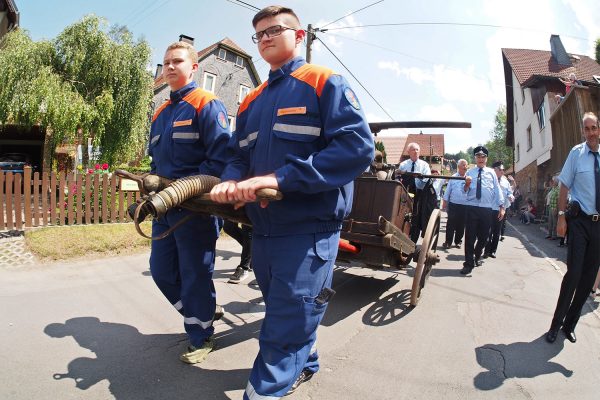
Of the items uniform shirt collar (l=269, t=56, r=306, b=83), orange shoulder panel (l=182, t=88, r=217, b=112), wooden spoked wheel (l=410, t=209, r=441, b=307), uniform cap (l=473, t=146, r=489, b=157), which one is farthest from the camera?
uniform cap (l=473, t=146, r=489, b=157)

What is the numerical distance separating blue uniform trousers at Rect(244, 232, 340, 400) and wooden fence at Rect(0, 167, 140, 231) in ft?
21.8

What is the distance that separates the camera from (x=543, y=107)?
2242 centimetres

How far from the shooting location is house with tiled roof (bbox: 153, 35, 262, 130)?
96.0 ft

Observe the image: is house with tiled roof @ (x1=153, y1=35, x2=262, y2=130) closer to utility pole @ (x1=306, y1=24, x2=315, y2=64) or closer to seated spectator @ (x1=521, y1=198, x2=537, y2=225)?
utility pole @ (x1=306, y1=24, x2=315, y2=64)

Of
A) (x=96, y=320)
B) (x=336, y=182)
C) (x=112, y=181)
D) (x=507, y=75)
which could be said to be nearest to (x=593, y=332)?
(x=336, y=182)

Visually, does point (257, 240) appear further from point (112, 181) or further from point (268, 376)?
point (112, 181)

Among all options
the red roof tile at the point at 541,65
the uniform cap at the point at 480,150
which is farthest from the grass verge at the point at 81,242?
the red roof tile at the point at 541,65

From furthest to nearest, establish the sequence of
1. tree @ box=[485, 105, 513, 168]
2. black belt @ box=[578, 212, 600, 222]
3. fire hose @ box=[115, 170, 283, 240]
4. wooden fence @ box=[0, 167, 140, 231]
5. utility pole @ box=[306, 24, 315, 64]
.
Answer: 1. tree @ box=[485, 105, 513, 168]
2. utility pole @ box=[306, 24, 315, 64]
3. wooden fence @ box=[0, 167, 140, 231]
4. black belt @ box=[578, 212, 600, 222]
5. fire hose @ box=[115, 170, 283, 240]

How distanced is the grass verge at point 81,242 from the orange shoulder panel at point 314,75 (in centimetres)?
539

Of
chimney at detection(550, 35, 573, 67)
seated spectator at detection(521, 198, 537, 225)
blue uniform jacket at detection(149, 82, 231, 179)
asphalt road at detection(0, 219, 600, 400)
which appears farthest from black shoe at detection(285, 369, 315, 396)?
chimney at detection(550, 35, 573, 67)

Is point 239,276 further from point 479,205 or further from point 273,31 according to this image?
point 479,205

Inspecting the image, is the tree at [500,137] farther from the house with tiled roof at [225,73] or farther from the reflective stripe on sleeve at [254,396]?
the reflective stripe on sleeve at [254,396]

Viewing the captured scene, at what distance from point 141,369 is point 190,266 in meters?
0.81

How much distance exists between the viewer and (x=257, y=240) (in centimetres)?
210
